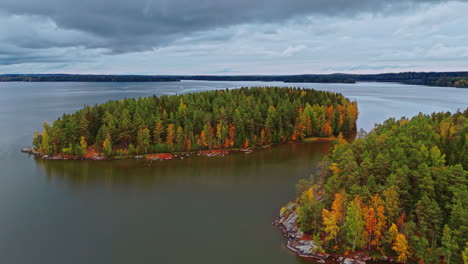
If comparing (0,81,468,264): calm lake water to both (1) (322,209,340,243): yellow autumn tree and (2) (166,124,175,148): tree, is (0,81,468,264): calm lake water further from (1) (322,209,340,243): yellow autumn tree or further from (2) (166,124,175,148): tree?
(2) (166,124,175,148): tree

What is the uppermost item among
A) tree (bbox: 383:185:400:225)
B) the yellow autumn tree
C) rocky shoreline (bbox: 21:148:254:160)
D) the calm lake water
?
tree (bbox: 383:185:400:225)

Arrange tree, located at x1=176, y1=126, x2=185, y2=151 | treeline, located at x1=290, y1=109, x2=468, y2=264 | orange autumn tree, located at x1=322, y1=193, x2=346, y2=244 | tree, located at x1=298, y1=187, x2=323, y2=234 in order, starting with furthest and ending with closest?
tree, located at x1=176, y1=126, x2=185, y2=151, tree, located at x1=298, y1=187, x2=323, y2=234, orange autumn tree, located at x1=322, y1=193, x2=346, y2=244, treeline, located at x1=290, y1=109, x2=468, y2=264

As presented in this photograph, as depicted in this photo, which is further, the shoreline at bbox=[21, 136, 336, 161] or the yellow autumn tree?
the shoreline at bbox=[21, 136, 336, 161]

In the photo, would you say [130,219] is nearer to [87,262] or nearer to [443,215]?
[87,262]

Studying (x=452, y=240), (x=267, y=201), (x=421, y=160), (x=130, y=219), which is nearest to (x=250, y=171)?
(x=267, y=201)

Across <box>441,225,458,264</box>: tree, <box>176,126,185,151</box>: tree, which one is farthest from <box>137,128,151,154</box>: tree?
<box>441,225,458,264</box>: tree

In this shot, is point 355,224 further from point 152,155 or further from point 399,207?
point 152,155

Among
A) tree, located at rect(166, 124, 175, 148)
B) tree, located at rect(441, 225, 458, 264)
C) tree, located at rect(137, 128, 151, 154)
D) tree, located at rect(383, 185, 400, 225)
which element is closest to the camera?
tree, located at rect(441, 225, 458, 264)
